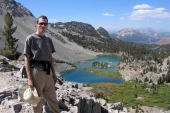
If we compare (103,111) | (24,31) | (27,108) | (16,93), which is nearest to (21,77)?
(16,93)

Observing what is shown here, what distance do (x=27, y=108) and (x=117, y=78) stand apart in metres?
81.6

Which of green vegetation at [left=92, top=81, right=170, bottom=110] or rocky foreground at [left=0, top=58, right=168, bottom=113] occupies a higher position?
rocky foreground at [left=0, top=58, right=168, bottom=113]

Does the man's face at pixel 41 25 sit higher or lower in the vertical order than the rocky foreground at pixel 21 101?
higher

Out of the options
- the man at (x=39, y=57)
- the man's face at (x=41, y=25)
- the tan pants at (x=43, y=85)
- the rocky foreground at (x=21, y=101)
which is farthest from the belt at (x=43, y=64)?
the rocky foreground at (x=21, y=101)

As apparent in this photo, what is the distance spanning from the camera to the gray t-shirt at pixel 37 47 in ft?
22.6

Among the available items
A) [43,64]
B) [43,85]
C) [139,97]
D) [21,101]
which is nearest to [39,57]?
[43,64]

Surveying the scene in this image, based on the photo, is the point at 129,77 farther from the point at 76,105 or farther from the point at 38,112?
the point at 38,112

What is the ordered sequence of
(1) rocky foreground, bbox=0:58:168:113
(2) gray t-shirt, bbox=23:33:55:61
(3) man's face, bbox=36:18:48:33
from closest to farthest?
1. (2) gray t-shirt, bbox=23:33:55:61
2. (3) man's face, bbox=36:18:48:33
3. (1) rocky foreground, bbox=0:58:168:113

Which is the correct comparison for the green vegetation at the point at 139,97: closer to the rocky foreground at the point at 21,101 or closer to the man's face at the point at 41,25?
the rocky foreground at the point at 21,101

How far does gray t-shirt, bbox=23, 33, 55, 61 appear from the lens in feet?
22.6

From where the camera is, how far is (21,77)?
1762cm

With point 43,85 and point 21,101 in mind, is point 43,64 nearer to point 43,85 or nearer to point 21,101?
point 43,85

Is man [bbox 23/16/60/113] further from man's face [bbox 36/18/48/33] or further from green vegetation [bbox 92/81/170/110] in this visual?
green vegetation [bbox 92/81/170/110]

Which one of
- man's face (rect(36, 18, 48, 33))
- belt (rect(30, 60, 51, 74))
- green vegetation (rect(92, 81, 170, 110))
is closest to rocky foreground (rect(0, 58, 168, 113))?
belt (rect(30, 60, 51, 74))
